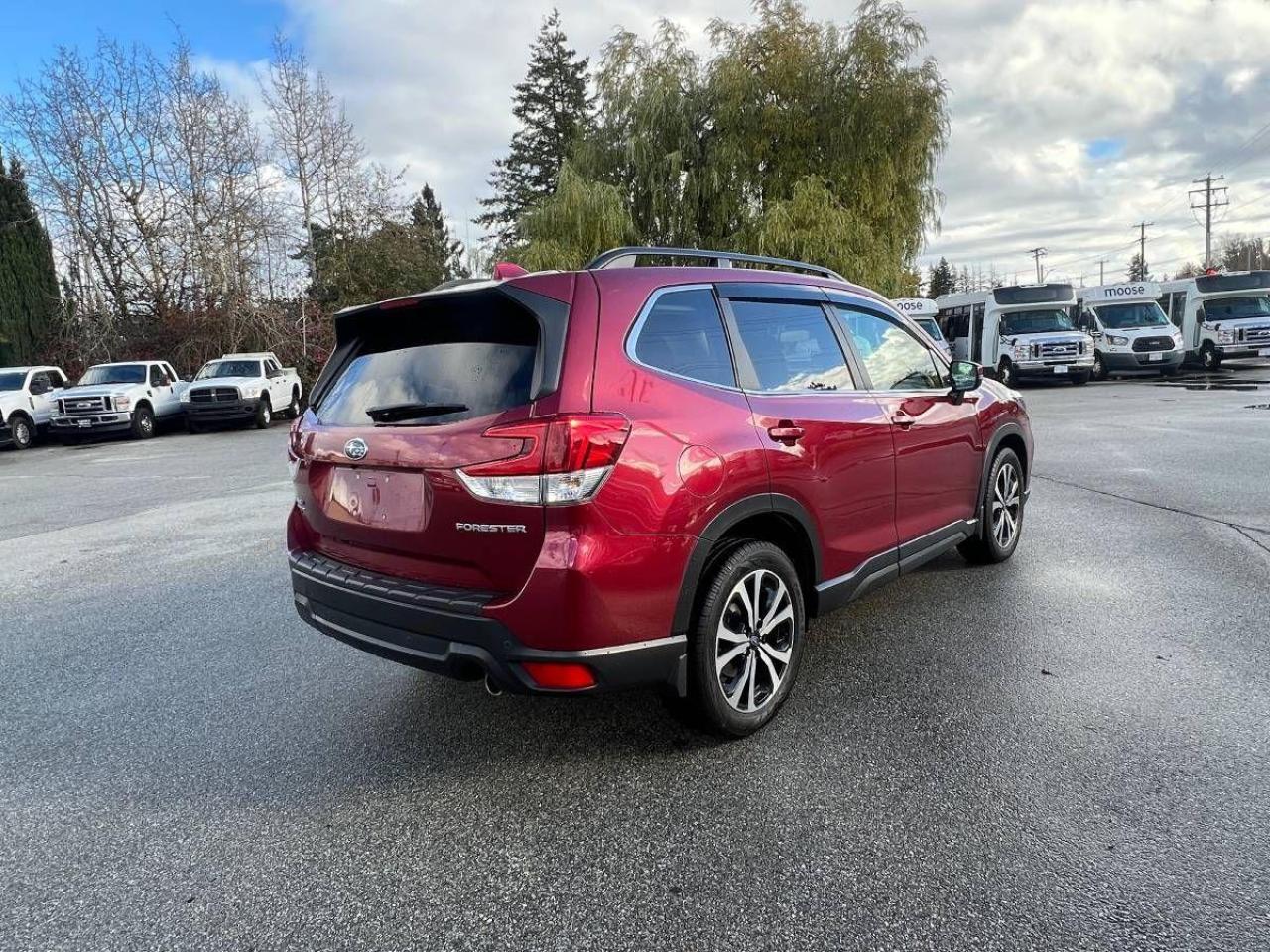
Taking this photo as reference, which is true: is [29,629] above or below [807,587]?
below

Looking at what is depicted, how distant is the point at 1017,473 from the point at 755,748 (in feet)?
11.2

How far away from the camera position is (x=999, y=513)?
5.35 metres

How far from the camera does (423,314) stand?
3148 millimetres

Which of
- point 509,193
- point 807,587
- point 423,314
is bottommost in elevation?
point 807,587

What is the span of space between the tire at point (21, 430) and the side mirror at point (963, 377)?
21.6 m

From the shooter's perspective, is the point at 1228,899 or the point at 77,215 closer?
the point at 1228,899

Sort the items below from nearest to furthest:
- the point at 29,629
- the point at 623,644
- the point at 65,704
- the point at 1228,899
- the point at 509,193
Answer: the point at 1228,899 < the point at 623,644 < the point at 65,704 < the point at 29,629 < the point at 509,193

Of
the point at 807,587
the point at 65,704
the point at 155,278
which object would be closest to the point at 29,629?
the point at 65,704

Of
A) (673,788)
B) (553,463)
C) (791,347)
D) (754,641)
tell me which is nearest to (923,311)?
(791,347)

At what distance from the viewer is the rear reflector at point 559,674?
8.63ft

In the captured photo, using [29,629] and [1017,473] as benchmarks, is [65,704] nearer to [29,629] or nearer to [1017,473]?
[29,629]

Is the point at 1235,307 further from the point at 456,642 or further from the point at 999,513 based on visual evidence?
the point at 456,642

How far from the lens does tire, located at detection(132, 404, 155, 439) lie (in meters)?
19.9

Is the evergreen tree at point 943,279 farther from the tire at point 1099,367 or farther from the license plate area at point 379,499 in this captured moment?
the license plate area at point 379,499
